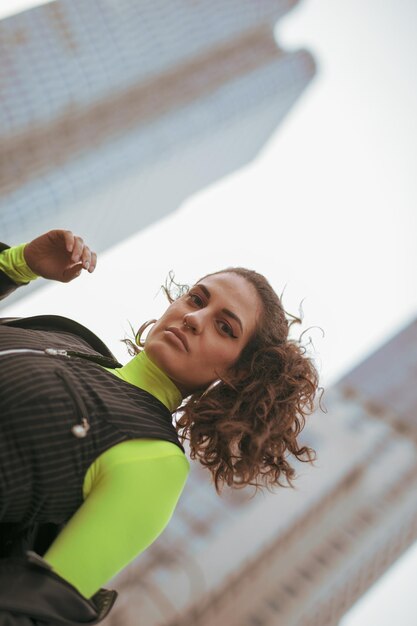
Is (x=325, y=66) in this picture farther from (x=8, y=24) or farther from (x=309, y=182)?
(x=8, y=24)

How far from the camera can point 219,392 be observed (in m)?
0.76

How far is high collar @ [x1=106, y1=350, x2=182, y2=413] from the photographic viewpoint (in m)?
0.71

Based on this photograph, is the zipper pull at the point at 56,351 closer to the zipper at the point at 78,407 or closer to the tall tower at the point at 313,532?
the zipper at the point at 78,407

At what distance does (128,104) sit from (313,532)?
48.0 inches

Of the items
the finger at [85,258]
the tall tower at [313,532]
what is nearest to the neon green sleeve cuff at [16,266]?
the finger at [85,258]

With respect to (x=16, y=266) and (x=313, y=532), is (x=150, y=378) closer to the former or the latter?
(x=16, y=266)

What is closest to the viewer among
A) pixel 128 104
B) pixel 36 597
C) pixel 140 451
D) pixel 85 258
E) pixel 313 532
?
pixel 36 597

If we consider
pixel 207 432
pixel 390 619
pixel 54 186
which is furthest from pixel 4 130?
pixel 390 619

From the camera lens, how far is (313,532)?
4.69 ft

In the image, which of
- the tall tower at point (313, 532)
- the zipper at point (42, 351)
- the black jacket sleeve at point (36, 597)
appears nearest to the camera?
the black jacket sleeve at point (36, 597)

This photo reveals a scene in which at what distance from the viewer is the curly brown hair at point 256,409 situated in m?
0.70

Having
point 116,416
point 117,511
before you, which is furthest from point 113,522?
point 116,416

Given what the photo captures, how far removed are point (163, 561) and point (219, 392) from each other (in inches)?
28.4

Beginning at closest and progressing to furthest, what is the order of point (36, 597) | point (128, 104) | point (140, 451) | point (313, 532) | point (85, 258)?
point (36, 597) < point (140, 451) < point (85, 258) < point (128, 104) < point (313, 532)
